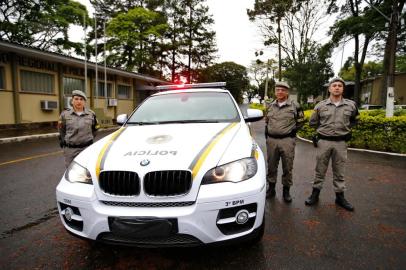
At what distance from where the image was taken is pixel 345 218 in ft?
11.6

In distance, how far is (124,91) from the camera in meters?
25.0

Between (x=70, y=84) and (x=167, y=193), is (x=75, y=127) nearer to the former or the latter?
(x=167, y=193)

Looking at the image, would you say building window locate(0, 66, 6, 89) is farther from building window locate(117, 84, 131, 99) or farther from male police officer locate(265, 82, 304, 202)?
Answer: male police officer locate(265, 82, 304, 202)

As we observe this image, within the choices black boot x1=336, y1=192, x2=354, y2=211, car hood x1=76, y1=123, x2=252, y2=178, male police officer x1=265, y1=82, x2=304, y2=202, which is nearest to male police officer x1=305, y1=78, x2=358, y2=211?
black boot x1=336, y1=192, x2=354, y2=211

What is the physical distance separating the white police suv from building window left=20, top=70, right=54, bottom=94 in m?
14.9

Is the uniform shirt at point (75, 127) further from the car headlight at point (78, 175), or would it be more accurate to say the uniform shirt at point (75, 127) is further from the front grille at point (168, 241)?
the front grille at point (168, 241)

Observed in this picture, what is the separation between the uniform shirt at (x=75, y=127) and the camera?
4.04 m

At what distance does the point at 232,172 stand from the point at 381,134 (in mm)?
8141

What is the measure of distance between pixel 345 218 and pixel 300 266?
1.44m

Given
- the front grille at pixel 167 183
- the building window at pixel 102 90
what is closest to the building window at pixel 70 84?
the building window at pixel 102 90

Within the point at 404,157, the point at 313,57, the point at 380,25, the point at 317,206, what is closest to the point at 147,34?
the point at 313,57

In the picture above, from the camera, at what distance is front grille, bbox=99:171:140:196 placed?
220 cm

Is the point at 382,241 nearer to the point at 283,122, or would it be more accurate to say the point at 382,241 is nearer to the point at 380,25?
the point at 283,122

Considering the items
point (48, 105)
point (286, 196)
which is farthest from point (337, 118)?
point (48, 105)
